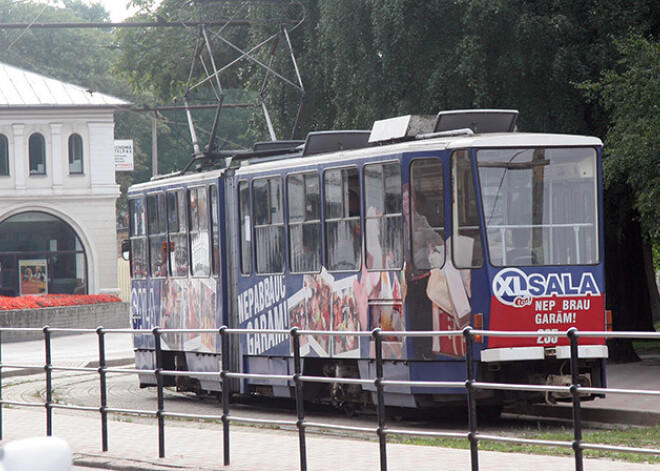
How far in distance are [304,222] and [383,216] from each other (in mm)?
1637

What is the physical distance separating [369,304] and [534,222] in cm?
216

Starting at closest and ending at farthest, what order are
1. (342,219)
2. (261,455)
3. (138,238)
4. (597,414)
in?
(261,455)
(597,414)
(342,219)
(138,238)

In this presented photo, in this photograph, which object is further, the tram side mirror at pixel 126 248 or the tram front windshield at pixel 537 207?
the tram side mirror at pixel 126 248

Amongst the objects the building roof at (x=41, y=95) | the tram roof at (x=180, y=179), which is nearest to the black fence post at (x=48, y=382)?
the tram roof at (x=180, y=179)

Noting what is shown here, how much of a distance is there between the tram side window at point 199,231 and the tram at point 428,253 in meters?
1.19

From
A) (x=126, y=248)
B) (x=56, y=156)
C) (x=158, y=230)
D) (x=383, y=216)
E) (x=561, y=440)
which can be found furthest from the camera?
(x=56, y=156)

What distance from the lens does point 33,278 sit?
53406 mm

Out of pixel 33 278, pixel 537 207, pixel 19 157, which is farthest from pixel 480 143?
pixel 33 278

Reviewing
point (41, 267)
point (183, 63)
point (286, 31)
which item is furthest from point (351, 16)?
point (41, 267)

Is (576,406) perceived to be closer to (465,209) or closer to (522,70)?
(465,209)

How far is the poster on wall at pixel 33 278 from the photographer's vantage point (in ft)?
175

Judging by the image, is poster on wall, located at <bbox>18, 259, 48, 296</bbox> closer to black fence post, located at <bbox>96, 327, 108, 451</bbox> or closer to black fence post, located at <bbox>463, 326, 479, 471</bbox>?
black fence post, located at <bbox>96, 327, 108, 451</bbox>

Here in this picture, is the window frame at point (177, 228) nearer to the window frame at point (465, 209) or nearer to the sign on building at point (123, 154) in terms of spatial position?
the window frame at point (465, 209)

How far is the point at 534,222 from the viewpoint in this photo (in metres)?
14.9
